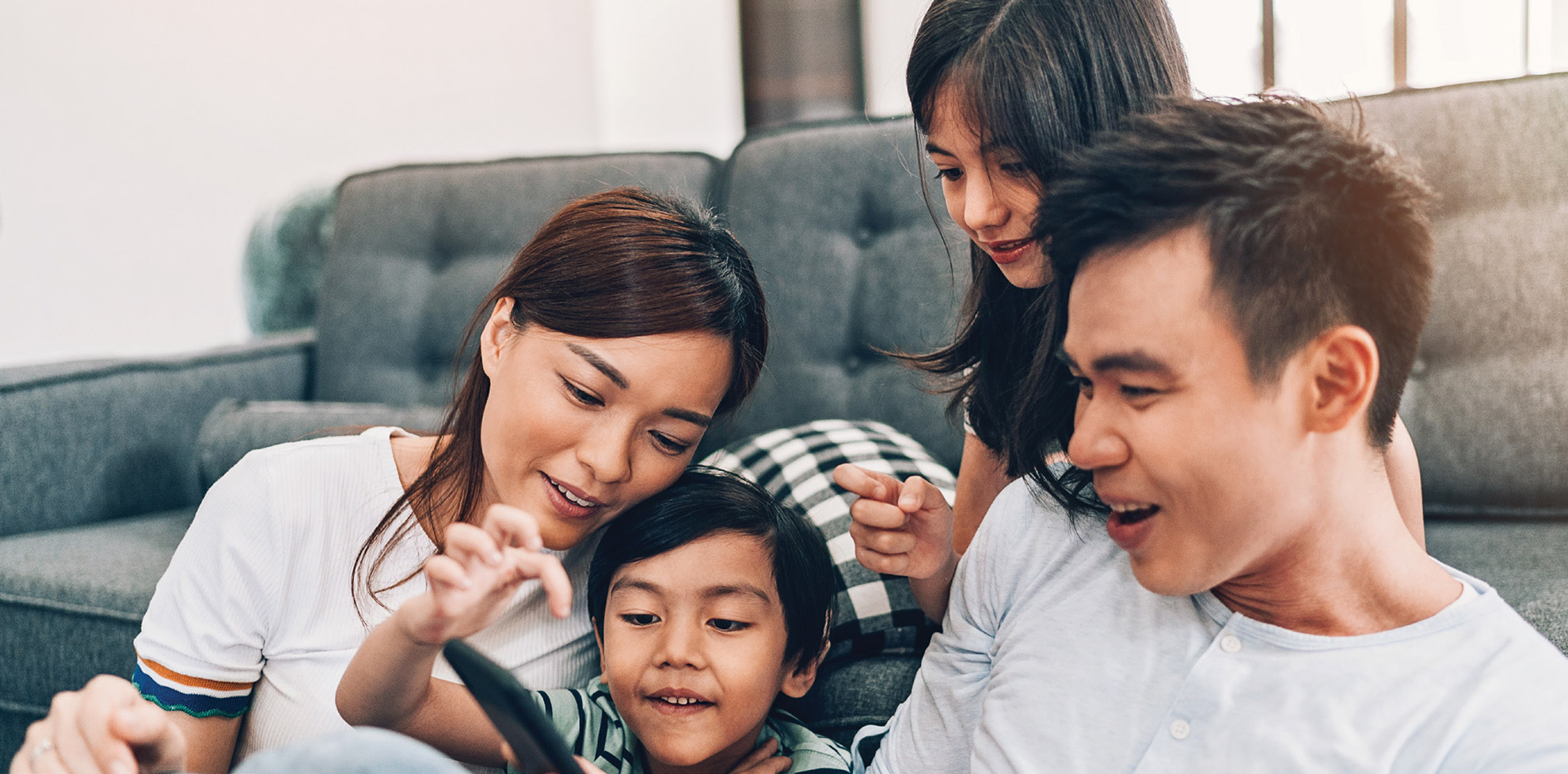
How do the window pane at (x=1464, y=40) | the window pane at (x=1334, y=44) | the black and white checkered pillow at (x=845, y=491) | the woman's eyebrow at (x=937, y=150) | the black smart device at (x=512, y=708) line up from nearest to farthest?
the black smart device at (x=512, y=708)
the woman's eyebrow at (x=937, y=150)
the black and white checkered pillow at (x=845, y=491)
the window pane at (x=1464, y=40)
the window pane at (x=1334, y=44)

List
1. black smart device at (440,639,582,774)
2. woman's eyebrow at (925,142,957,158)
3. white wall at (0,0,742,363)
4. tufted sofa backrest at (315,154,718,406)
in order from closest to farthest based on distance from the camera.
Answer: black smart device at (440,639,582,774)
woman's eyebrow at (925,142,957,158)
tufted sofa backrest at (315,154,718,406)
white wall at (0,0,742,363)

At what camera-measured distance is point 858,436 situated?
137 cm

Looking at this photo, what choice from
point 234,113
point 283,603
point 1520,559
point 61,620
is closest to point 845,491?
point 283,603

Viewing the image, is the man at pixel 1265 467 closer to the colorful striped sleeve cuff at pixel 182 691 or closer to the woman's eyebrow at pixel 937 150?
the woman's eyebrow at pixel 937 150

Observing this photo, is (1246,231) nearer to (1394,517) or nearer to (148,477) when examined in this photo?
(1394,517)

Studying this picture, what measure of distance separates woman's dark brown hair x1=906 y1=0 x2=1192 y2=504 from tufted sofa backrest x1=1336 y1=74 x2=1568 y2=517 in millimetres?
587

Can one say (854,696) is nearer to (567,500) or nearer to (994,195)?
(567,500)

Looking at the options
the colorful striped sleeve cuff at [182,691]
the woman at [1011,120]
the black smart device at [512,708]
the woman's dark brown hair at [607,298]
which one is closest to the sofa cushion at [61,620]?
the colorful striped sleeve cuff at [182,691]

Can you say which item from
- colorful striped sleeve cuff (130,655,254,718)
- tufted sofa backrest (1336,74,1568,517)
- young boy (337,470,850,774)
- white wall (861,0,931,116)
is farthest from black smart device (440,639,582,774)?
white wall (861,0,931,116)

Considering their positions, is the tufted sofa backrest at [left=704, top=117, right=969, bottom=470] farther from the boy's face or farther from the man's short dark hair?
the man's short dark hair

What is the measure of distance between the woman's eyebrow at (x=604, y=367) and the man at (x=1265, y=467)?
38cm

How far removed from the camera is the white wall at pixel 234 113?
2.26 meters

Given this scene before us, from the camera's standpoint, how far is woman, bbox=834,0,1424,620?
93 cm

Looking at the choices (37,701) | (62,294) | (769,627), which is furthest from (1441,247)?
(62,294)
